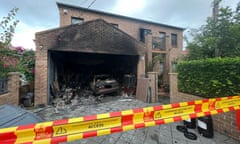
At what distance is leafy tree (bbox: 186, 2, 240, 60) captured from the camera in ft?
17.9

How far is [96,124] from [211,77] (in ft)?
11.9

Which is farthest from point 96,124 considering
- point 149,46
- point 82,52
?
point 149,46

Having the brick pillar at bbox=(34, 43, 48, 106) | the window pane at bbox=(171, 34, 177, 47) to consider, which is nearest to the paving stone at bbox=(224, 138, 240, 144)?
the brick pillar at bbox=(34, 43, 48, 106)

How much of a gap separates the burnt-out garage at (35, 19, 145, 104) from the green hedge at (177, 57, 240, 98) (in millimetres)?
4059

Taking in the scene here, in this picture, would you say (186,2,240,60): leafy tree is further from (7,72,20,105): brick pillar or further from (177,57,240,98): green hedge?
(7,72,20,105): brick pillar

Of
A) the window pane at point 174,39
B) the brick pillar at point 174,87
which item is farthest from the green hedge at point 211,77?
the window pane at point 174,39

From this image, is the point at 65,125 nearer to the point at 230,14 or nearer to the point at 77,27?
the point at 77,27

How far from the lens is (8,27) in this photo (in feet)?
17.0

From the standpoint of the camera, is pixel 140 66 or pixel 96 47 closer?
pixel 96 47

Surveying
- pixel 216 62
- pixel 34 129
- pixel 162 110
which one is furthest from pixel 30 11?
pixel 216 62

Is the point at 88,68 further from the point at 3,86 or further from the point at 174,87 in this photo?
the point at 174,87

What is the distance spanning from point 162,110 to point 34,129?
1822mm

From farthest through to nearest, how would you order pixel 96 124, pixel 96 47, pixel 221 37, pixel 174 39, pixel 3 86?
1. pixel 174 39
2. pixel 96 47
3. pixel 221 37
4. pixel 3 86
5. pixel 96 124

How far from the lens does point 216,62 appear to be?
11.0 feet
